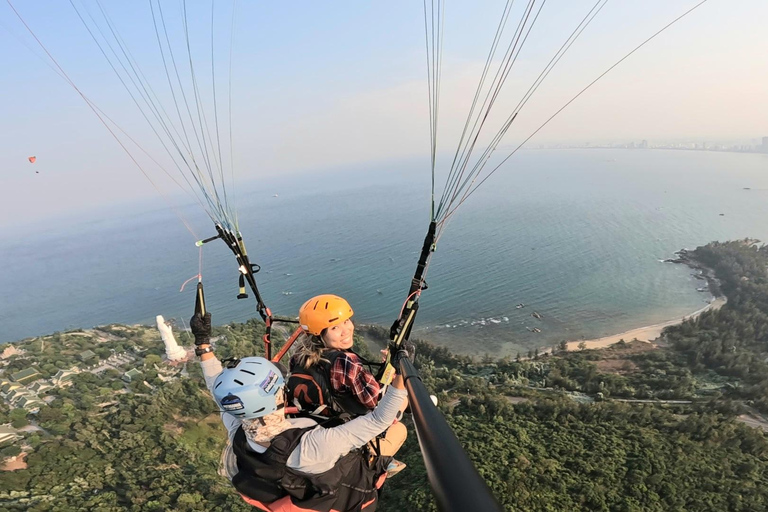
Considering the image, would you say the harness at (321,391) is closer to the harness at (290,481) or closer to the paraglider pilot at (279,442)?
the harness at (290,481)

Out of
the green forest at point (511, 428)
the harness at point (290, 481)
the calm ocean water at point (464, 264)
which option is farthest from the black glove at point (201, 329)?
the calm ocean water at point (464, 264)

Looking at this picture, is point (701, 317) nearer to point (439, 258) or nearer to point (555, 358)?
point (555, 358)

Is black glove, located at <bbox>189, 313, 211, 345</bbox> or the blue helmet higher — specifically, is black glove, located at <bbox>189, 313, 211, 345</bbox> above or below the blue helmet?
below

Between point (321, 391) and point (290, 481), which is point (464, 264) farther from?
point (290, 481)

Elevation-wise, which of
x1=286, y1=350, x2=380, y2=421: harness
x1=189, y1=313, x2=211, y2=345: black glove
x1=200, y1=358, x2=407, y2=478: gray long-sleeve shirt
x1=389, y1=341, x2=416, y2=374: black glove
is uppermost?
x1=389, y1=341, x2=416, y2=374: black glove

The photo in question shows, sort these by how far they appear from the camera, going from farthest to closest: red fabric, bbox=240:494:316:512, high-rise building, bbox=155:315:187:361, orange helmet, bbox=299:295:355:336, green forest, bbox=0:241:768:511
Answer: high-rise building, bbox=155:315:187:361 → green forest, bbox=0:241:768:511 → orange helmet, bbox=299:295:355:336 → red fabric, bbox=240:494:316:512

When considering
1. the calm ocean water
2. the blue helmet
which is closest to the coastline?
the calm ocean water

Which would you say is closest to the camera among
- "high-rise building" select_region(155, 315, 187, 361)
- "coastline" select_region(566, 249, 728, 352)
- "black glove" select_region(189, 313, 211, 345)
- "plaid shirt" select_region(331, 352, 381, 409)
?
"plaid shirt" select_region(331, 352, 381, 409)

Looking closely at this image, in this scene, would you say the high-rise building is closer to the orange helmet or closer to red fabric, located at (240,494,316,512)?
the orange helmet
